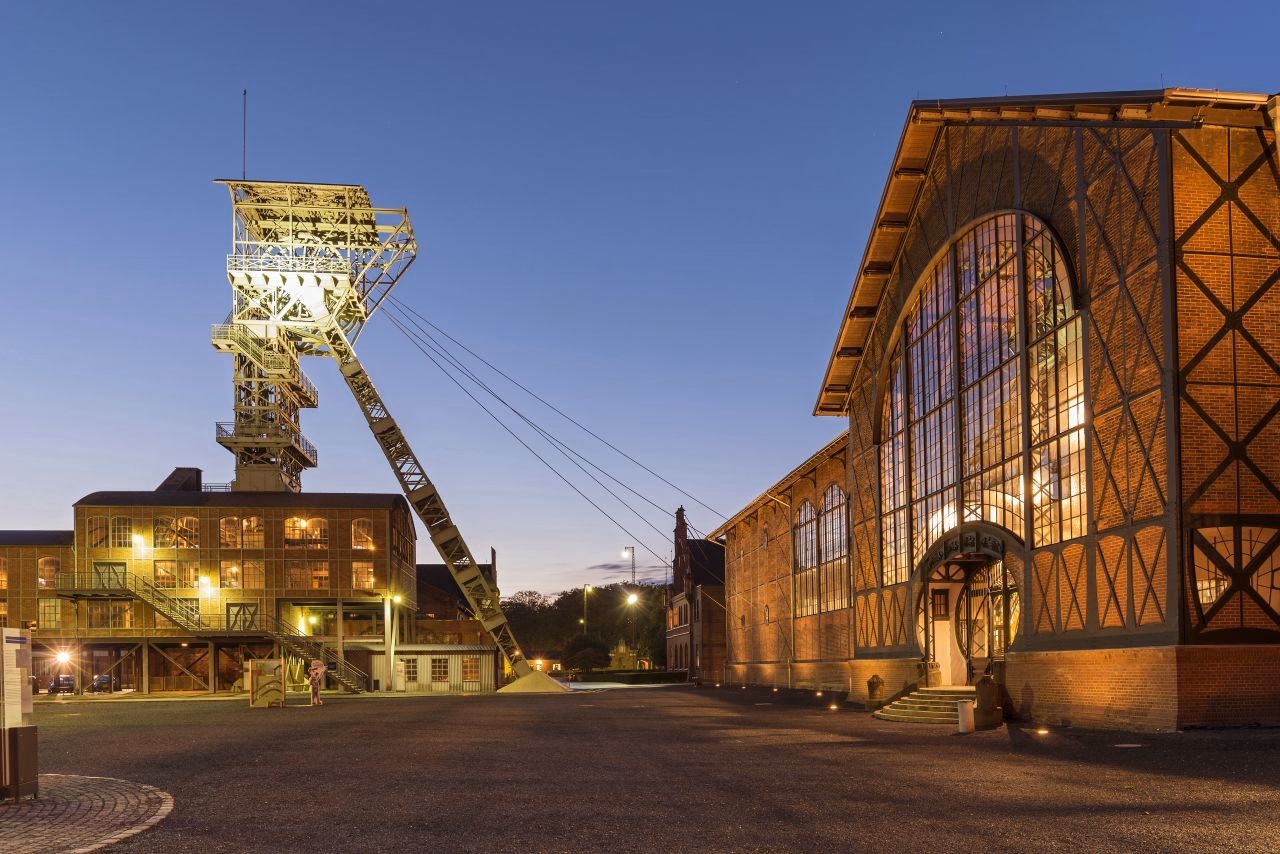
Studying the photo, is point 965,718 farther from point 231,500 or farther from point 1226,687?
point 231,500

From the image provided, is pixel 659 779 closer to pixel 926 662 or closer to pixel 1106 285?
pixel 1106 285

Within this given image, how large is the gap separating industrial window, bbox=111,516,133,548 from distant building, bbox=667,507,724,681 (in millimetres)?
28816

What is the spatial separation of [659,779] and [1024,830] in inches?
200

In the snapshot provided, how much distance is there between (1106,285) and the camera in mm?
20016

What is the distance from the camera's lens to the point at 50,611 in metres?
51.8

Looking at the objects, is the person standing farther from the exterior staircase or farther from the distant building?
the distant building

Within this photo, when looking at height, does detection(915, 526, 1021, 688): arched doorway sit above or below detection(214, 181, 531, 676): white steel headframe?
below

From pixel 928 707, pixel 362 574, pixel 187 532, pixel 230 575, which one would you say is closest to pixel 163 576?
pixel 187 532

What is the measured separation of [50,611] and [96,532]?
4516mm

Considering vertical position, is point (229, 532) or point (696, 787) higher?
point (229, 532)

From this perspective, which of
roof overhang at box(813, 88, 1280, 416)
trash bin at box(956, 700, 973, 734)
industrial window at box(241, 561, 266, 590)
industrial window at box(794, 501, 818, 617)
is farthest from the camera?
industrial window at box(241, 561, 266, 590)

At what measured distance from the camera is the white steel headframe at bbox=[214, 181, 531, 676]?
167ft

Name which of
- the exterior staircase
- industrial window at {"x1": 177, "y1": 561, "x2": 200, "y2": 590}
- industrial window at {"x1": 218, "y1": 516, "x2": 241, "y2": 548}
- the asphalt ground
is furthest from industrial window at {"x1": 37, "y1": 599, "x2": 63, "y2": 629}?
the asphalt ground

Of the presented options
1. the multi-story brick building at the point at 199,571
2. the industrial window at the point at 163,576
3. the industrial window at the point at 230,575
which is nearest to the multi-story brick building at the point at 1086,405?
the multi-story brick building at the point at 199,571
